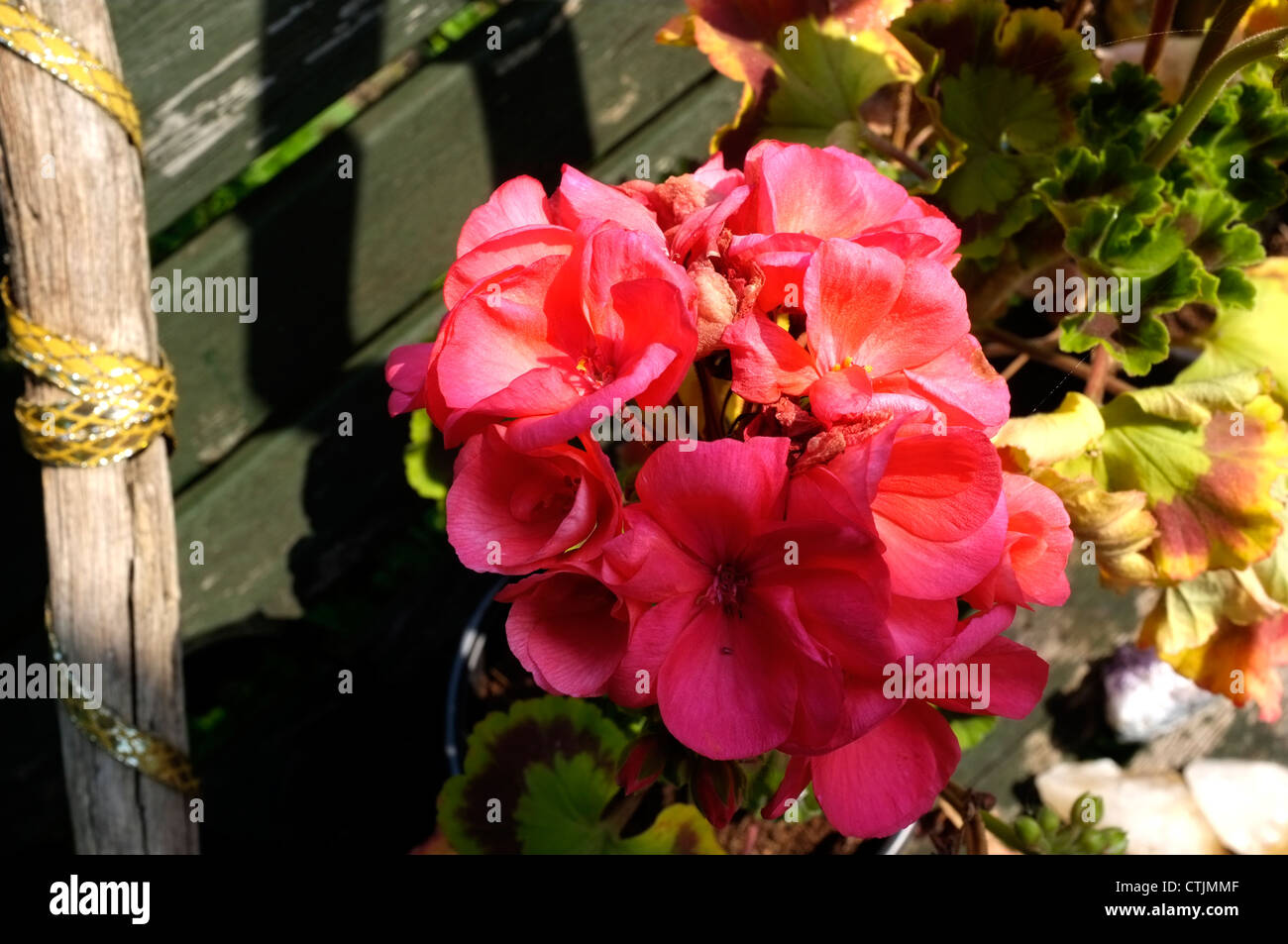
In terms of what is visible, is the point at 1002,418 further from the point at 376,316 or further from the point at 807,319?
the point at 376,316

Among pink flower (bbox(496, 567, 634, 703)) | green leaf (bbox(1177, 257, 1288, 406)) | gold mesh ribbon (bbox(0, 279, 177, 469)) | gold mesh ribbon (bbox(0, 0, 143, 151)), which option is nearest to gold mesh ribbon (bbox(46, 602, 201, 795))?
gold mesh ribbon (bbox(0, 279, 177, 469))

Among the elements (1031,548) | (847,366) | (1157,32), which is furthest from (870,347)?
(1157,32)

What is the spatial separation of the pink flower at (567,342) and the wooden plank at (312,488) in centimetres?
86

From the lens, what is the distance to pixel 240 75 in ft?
3.67

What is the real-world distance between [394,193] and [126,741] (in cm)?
73

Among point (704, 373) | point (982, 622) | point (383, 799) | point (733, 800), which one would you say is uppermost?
point (704, 373)

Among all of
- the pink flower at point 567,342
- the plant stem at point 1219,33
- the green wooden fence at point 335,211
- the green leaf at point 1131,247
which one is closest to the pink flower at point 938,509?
the pink flower at point 567,342

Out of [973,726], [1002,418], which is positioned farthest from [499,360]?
[973,726]

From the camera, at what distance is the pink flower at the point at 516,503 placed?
48cm

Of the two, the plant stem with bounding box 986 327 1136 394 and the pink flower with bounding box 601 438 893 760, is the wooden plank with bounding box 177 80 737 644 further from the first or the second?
the pink flower with bounding box 601 438 893 760

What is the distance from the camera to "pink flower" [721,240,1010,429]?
1.58 ft

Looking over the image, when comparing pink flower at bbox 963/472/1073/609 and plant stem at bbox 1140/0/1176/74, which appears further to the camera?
plant stem at bbox 1140/0/1176/74

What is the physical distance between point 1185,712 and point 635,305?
1041 mm

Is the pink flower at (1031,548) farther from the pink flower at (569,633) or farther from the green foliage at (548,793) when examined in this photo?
the green foliage at (548,793)
